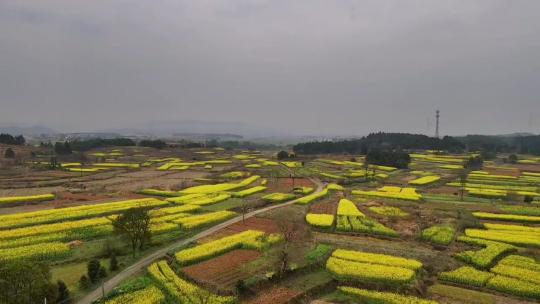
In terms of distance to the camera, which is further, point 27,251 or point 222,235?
point 222,235

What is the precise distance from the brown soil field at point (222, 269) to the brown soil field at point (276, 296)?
235 cm

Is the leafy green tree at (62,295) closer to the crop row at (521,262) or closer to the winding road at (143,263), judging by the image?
the winding road at (143,263)

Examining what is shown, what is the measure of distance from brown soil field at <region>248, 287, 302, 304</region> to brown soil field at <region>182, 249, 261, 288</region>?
235 centimetres

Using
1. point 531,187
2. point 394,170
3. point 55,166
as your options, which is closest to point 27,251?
point 55,166

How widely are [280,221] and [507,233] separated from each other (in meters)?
21.3

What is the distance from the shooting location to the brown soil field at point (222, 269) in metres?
26.6

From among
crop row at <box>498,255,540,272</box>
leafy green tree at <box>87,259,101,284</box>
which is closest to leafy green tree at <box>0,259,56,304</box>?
leafy green tree at <box>87,259,101,284</box>

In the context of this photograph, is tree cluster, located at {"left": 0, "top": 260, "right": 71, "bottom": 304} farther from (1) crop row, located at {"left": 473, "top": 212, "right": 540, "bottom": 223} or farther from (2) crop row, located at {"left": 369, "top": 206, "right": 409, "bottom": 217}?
(1) crop row, located at {"left": 473, "top": 212, "right": 540, "bottom": 223}

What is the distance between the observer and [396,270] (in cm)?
2797

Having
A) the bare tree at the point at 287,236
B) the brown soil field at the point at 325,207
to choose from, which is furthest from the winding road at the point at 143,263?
the brown soil field at the point at 325,207

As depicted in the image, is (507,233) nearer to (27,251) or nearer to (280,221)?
(280,221)

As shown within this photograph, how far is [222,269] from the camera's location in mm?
28641

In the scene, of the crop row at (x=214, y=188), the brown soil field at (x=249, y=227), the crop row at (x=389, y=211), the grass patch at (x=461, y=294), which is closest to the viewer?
the grass patch at (x=461, y=294)

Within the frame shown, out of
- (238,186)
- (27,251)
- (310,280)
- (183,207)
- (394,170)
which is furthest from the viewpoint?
(394,170)
